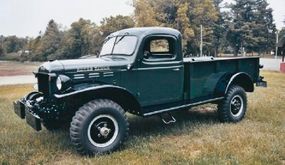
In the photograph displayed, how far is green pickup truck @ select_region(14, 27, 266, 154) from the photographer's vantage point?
17.2ft

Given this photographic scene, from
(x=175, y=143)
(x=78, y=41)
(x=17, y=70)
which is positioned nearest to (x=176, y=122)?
(x=175, y=143)

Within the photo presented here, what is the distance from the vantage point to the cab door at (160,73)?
5.98 m

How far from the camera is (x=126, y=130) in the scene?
5.56 meters

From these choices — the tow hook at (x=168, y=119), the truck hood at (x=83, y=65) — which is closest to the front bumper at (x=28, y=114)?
the truck hood at (x=83, y=65)

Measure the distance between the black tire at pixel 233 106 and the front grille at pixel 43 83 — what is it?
12.1 feet

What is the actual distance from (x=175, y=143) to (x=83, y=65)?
6.75 feet

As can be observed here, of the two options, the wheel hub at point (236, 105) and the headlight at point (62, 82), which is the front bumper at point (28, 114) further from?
the wheel hub at point (236, 105)

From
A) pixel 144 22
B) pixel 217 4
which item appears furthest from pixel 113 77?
pixel 217 4

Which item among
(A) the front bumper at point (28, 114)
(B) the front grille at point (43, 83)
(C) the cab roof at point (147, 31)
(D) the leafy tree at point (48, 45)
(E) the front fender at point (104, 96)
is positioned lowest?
(A) the front bumper at point (28, 114)

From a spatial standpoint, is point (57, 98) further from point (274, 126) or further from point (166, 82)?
point (274, 126)

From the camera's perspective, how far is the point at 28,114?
18.1 ft

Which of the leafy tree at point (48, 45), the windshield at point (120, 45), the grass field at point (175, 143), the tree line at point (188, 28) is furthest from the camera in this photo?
the leafy tree at point (48, 45)

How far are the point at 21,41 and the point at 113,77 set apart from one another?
107 metres

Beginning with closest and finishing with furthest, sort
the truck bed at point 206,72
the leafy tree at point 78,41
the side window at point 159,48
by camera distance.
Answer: the side window at point 159,48 < the truck bed at point 206,72 < the leafy tree at point 78,41
